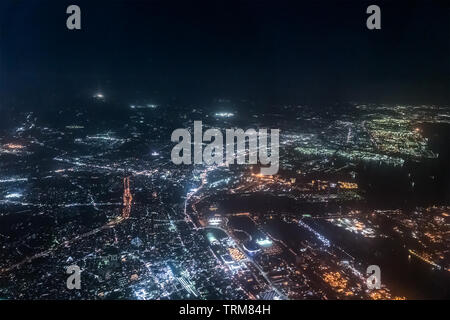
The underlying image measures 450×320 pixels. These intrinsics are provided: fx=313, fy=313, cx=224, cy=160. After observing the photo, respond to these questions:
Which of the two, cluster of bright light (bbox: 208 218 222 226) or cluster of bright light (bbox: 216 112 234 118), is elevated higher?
cluster of bright light (bbox: 216 112 234 118)

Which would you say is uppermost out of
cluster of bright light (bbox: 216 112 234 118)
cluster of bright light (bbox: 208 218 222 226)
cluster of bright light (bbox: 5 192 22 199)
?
cluster of bright light (bbox: 216 112 234 118)

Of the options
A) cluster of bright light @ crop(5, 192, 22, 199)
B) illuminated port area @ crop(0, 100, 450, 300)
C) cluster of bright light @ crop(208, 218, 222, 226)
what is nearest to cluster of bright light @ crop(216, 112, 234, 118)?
illuminated port area @ crop(0, 100, 450, 300)

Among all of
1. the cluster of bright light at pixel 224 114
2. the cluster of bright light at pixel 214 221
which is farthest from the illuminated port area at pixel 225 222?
the cluster of bright light at pixel 224 114

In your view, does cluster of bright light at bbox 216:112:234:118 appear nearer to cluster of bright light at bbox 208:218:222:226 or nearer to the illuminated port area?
the illuminated port area

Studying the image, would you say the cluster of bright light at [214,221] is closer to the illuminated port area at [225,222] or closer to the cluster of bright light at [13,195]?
the illuminated port area at [225,222]

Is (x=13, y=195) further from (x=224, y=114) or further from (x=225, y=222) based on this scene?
(x=224, y=114)

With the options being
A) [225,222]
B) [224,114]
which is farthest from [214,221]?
[224,114]
